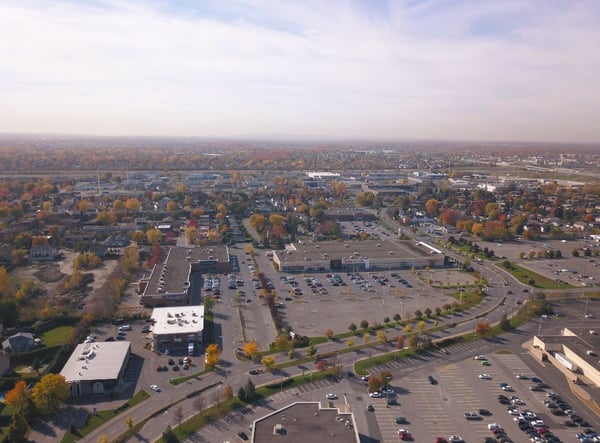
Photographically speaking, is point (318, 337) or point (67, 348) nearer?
point (67, 348)

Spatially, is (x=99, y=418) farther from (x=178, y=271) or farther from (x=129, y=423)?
(x=178, y=271)

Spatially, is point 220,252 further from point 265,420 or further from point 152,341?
point 265,420

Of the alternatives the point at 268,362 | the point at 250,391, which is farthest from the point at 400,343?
the point at 250,391

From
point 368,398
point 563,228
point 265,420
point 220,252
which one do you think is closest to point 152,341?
point 265,420

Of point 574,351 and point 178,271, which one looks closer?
point 574,351

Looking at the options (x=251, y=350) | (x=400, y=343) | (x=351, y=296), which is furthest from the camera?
(x=351, y=296)

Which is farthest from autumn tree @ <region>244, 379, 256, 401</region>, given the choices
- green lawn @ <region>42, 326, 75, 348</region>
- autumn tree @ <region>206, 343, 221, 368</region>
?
green lawn @ <region>42, 326, 75, 348</region>

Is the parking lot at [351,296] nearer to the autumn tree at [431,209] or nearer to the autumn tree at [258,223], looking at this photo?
the autumn tree at [258,223]

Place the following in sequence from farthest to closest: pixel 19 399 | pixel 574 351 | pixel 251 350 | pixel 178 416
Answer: pixel 574 351, pixel 251 350, pixel 19 399, pixel 178 416
